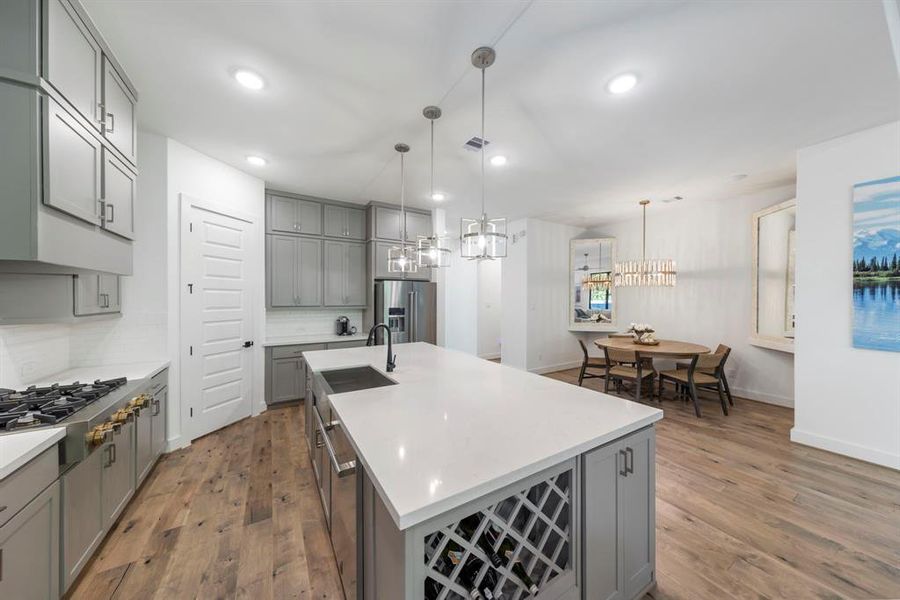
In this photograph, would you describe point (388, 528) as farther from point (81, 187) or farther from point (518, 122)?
point (518, 122)

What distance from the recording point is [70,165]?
159 cm

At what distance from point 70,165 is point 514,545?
2.68 meters

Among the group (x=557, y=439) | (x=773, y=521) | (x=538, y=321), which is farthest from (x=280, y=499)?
(x=538, y=321)

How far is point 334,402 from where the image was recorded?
1.60 metres

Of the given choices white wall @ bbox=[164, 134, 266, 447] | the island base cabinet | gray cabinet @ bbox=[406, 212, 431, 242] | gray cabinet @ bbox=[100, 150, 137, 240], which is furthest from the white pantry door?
the island base cabinet

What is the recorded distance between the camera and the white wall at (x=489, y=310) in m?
7.51

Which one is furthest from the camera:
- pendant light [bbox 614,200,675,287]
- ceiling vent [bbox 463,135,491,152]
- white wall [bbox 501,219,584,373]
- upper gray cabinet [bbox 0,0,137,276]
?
white wall [bbox 501,219,584,373]

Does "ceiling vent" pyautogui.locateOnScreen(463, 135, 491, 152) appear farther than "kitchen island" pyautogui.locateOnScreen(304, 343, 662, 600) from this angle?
Yes

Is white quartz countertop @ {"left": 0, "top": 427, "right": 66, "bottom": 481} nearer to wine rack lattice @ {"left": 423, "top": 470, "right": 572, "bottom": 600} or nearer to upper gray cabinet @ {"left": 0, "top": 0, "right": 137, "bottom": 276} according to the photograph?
upper gray cabinet @ {"left": 0, "top": 0, "right": 137, "bottom": 276}

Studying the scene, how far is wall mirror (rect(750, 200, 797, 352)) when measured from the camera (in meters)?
3.99

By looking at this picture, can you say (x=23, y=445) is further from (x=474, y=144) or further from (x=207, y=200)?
(x=474, y=144)

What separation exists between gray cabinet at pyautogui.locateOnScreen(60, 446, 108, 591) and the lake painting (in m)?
5.36

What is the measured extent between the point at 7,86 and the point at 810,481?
526cm

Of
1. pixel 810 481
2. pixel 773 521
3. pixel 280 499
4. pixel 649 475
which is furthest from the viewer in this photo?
pixel 810 481
